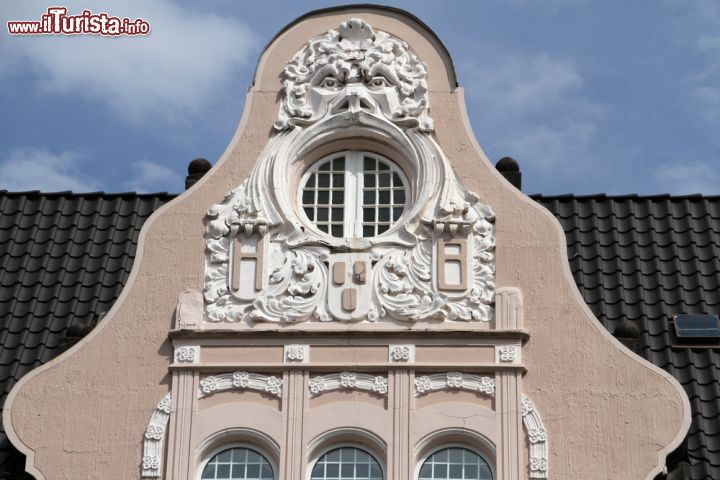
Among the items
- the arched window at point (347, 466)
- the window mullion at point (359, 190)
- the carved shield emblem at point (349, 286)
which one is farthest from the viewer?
the window mullion at point (359, 190)

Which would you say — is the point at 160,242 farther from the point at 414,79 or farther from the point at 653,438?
the point at 653,438

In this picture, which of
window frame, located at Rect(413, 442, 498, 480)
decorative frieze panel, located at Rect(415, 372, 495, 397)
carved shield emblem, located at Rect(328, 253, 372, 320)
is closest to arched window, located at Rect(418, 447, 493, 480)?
window frame, located at Rect(413, 442, 498, 480)

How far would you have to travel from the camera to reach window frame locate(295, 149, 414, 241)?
75.8 feet

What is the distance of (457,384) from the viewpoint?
21750 millimetres

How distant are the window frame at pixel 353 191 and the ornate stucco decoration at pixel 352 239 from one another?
0.08 meters

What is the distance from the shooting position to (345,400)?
21781 millimetres

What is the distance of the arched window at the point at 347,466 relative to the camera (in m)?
21.6

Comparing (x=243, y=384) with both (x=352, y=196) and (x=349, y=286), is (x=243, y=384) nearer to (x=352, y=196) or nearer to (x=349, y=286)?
(x=349, y=286)

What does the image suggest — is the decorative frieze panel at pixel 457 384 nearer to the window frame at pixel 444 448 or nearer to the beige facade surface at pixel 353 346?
the beige facade surface at pixel 353 346

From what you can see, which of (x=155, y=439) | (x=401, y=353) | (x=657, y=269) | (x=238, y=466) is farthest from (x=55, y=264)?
(x=657, y=269)

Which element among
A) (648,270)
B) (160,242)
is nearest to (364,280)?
(160,242)

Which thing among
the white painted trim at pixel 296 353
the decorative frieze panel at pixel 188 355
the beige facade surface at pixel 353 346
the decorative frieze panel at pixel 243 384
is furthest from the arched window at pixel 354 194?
the decorative frieze panel at pixel 188 355

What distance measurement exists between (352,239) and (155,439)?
3262 millimetres

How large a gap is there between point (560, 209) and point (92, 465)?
7.88 m
